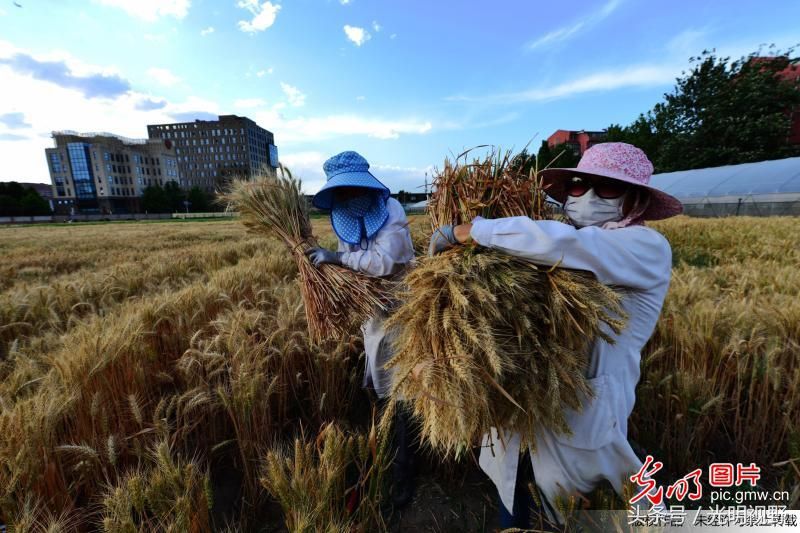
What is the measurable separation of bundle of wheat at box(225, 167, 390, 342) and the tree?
32.6 meters

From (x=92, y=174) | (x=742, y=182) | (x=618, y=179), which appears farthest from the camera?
(x=92, y=174)

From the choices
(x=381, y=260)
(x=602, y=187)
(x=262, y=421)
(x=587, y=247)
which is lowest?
(x=262, y=421)

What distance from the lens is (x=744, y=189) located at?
17.6 m

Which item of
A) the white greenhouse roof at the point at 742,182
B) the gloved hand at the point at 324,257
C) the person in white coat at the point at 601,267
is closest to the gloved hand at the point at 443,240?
the person in white coat at the point at 601,267

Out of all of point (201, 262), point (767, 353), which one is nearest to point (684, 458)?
point (767, 353)

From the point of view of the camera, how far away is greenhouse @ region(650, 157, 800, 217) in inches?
609

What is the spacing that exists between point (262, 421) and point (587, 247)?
5.21ft

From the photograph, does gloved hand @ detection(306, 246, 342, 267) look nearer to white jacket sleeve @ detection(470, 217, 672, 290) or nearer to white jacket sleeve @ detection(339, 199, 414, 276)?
white jacket sleeve @ detection(339, 199, 414, 276)

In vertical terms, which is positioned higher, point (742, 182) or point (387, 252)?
point (742, 182)

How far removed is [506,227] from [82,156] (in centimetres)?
10219

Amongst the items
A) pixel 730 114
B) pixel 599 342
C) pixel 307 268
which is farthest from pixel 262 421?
pixel 730 114

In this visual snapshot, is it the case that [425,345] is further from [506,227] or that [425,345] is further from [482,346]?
[506,227]

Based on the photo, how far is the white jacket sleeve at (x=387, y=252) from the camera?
1.77 metres

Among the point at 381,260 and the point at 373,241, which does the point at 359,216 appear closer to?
the point at 373,241
